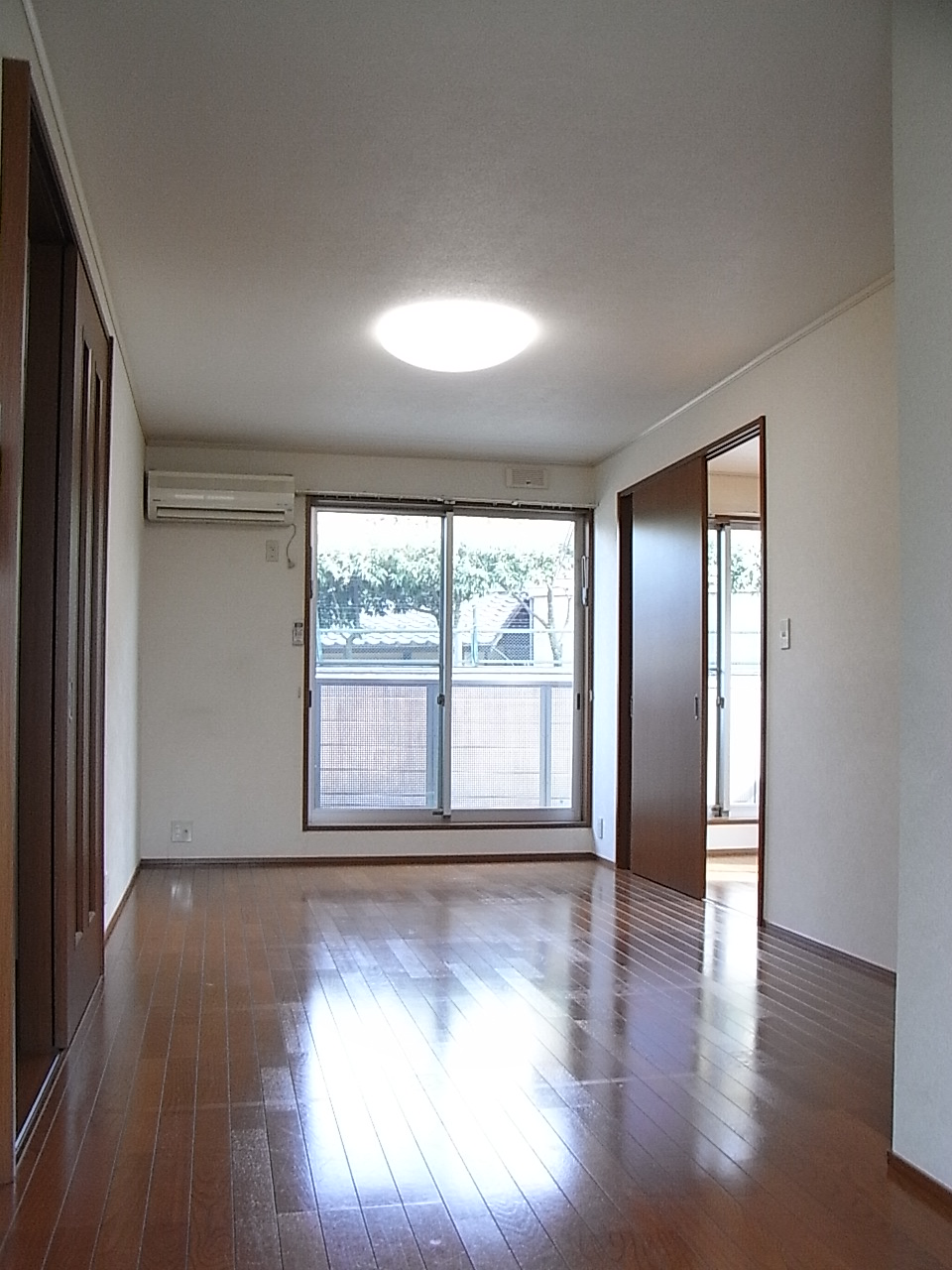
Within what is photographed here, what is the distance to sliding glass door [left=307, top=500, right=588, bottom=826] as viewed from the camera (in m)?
7.12

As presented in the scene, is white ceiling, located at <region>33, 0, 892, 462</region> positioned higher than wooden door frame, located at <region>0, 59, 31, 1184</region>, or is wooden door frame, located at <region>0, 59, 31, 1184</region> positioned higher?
white ceiling, located at <region>33, 0, 892, 462</region>

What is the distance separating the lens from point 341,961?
13.8 feet

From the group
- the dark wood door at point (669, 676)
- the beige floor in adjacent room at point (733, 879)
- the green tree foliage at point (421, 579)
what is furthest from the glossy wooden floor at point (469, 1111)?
the green tree foliage at point (421, 579)

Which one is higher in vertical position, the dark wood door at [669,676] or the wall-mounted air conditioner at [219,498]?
the wall-mounted air conditioner at [219,498]

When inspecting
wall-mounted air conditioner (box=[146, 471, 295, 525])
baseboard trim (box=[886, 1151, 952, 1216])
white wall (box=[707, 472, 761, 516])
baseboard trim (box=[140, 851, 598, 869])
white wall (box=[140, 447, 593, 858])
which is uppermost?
white wall (box=[707, 472, 761, 516])

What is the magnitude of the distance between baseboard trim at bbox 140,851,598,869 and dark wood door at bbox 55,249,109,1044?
273 cm

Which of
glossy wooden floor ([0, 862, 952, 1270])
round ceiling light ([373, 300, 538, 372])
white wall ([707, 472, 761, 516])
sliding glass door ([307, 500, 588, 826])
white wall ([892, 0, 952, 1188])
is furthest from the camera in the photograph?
white wall ([707, 472, 761, 516])

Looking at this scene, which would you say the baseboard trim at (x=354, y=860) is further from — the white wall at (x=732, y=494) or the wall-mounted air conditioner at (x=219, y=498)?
the white wall at (x=732, y=494)

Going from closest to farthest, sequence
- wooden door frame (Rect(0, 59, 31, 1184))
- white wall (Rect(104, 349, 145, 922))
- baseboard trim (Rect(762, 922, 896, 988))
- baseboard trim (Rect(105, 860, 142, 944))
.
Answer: wooden door frame (Rect(0, 59, 31, 1184)) < baseboard trim (Rect(762, 922, 896, 988)) < baseboard trim (Rect(105, 860, 142, 944)) < white wall (Rect(104, 349, 145, 922))

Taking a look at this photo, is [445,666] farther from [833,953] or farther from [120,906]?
[833,953]

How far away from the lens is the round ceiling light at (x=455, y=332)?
14.7 ft

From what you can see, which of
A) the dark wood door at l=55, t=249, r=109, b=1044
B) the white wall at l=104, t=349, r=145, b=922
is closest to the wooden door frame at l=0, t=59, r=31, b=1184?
the dark wood door at l=55, t=249, r=109, b=1044

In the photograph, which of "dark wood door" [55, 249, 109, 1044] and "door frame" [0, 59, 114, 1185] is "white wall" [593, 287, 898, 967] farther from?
"door frame" [0, 59, 114, 1185]

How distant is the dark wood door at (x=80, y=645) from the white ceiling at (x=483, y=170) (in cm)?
51
